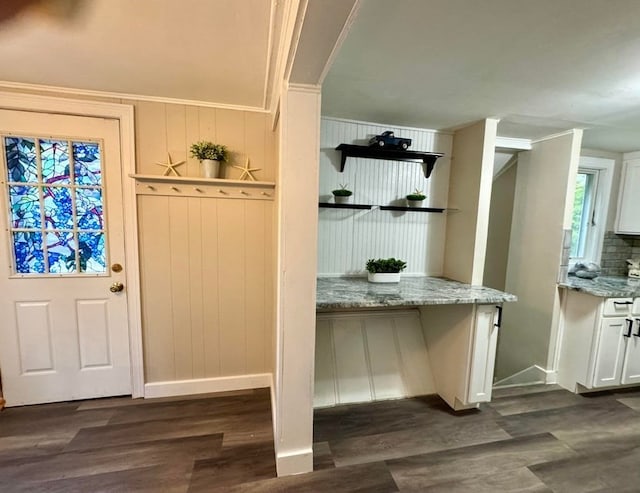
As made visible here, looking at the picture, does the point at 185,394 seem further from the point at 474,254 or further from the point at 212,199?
the point at 474,254

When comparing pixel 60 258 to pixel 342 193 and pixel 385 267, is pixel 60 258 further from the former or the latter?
pixel 385 267

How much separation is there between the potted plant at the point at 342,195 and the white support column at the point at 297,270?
84 cm

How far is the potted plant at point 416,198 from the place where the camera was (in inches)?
91.0

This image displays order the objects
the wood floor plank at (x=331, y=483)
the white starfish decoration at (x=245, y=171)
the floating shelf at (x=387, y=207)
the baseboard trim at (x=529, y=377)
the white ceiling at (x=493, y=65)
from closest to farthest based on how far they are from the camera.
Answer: the white ceiling at (x=493, y=65) < the wood floor plank at (x=331, y=483) < the white starfish decoration at (x=245, y=171) < the floating shelf at (x=387, y=207) < the baseboard trim at (x=529, y=377)

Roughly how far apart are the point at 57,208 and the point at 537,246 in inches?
154

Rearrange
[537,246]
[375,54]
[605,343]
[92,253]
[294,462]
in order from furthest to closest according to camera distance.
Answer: [537,246] < [605,343] < [92,253] < [294,462] < [375,54]

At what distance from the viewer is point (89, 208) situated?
1.95 m

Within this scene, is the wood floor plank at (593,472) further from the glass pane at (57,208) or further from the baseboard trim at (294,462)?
the glass pane at (57,208)

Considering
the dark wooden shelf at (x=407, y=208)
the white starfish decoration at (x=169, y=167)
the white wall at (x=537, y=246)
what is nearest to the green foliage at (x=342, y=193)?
the dark wooden shelf at (x=407, y=208)

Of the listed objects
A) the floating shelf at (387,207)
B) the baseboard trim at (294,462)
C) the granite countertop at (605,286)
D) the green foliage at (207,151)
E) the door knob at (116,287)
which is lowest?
the baseboard trim at (294,462)

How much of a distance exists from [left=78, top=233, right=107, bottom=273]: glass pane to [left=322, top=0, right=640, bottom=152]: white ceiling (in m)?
1.91

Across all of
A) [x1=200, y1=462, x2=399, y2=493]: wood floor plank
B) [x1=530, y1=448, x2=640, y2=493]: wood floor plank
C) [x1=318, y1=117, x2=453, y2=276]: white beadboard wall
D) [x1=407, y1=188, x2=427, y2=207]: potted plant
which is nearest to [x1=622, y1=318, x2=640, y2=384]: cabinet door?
[x1=530, y1=448, x2=640, y2=493]: wood floor plank

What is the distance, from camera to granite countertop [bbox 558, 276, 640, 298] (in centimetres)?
216

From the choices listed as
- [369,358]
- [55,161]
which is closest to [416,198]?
[369,358]
